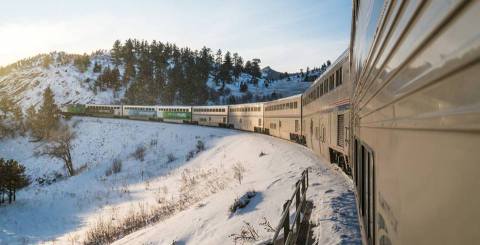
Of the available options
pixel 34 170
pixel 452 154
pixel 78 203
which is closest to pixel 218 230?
pixel 452 154

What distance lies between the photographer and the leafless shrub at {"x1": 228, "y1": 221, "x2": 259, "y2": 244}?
9.17m

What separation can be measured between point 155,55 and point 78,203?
87611 millimetres

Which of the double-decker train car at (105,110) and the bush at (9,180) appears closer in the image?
the bush at (9,180)

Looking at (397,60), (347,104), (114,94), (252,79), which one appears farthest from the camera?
(252,79)

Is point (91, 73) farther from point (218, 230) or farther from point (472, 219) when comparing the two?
point (472, 219)

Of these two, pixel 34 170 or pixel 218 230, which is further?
pixel 34 170

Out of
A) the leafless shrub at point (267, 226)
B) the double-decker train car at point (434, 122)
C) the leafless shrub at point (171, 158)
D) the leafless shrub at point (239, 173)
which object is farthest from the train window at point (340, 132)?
the leafless shrub at point (171, 158)

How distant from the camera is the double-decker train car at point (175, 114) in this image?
56.4 metres

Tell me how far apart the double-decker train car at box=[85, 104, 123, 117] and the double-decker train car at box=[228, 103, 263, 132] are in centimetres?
2931

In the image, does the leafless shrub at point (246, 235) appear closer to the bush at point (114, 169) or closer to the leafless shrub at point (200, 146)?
the leafless shrub at point (200, 146)

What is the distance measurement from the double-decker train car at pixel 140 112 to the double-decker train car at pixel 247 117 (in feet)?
62.3

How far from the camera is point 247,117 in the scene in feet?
142

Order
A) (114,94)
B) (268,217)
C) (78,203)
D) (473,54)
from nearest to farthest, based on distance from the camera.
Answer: (473,54), (268,217), (78,203), (114,94)

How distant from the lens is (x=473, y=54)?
1.02 meters
